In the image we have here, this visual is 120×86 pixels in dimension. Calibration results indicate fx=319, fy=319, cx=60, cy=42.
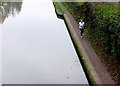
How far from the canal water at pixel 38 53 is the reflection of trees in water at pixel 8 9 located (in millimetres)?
1346

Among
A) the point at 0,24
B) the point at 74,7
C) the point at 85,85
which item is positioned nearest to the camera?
the point at 85,85

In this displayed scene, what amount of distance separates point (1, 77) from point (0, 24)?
13.9m

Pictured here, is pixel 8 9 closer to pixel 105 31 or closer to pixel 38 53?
pixel 38 53

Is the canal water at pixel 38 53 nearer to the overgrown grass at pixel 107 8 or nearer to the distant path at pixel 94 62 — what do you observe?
the distant path at pixel 94 62

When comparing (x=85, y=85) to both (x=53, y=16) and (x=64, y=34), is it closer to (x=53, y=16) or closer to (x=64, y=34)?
(x=64, y=34)

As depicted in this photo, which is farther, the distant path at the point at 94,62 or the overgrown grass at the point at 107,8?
the overgrown grass at the point at 107,8

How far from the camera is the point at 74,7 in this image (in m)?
35.9

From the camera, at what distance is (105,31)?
67.3 ft

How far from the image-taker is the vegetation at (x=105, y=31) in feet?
59.1

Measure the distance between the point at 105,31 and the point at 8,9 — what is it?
76.7ft

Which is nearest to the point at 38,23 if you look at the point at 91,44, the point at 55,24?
the point at 55,24

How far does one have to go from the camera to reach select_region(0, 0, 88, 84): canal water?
18.8m

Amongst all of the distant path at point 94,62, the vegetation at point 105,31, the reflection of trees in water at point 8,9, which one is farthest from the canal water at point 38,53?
the vegetation at point 105,31

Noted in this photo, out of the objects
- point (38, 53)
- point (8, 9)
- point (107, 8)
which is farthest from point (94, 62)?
point (8, 9)
